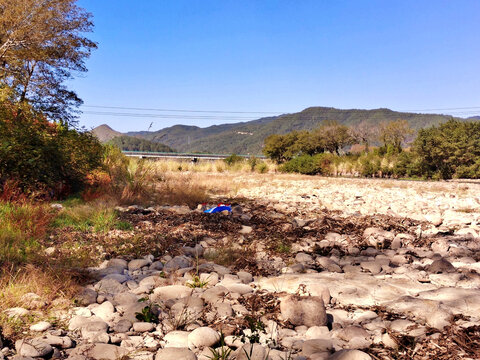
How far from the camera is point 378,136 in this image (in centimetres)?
4600

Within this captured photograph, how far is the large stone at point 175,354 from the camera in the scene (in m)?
1.93

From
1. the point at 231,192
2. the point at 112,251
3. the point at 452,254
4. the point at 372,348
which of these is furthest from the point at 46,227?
the point at 231,192

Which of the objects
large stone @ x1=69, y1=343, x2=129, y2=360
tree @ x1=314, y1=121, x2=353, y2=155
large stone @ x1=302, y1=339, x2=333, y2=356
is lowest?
large stone @ x1=69, y1=343, x2=129, y2=360

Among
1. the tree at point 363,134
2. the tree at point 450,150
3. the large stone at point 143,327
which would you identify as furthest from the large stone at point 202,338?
the tree at point 363,134

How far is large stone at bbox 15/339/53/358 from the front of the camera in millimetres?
1960

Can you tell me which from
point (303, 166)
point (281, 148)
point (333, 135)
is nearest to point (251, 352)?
point (303, 166)

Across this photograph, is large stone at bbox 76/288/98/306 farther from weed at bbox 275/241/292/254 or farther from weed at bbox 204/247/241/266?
weed at bbox 275/241/292/254

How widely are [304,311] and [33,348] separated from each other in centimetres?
164

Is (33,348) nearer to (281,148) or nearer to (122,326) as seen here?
(122,326)

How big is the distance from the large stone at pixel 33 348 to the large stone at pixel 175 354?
25.1 inches

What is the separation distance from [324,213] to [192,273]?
4.10m

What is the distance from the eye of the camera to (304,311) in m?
2.37

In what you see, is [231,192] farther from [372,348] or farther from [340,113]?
[340,113]

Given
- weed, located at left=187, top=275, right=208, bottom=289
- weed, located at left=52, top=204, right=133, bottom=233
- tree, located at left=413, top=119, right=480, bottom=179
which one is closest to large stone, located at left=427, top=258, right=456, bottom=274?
weed, located at left=187, top=275, right=208, bottom=289
